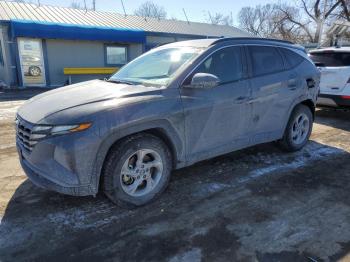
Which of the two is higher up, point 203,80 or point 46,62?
point 203,80

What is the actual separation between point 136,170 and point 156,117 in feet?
2.03

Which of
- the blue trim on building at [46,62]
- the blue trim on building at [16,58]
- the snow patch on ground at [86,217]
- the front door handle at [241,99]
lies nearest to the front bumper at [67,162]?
the snow patch on ground at [86,217]

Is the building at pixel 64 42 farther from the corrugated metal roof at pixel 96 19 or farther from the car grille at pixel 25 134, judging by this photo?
the car grille at pixel 25 134

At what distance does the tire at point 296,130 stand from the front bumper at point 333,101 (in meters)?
2.34

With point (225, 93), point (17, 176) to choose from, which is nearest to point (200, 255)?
point (225, 93)

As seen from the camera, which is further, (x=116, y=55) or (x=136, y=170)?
(x=116, y=55)

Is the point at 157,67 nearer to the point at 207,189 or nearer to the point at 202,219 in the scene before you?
the point at 207,189

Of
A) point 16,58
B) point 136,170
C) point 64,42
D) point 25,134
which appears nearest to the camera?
point 25,134

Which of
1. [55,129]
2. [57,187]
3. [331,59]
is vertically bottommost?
[57,187]

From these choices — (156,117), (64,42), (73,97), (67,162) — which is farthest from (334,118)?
(64,42)

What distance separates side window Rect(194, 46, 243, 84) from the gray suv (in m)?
0.01

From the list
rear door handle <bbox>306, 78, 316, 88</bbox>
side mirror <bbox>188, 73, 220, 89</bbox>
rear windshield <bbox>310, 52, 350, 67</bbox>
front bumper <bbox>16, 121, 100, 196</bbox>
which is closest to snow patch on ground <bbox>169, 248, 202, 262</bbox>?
front bumper <bbox>16, 121, 100, 196</bbox>

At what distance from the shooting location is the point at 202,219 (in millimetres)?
3471

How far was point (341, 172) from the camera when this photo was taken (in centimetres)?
479
